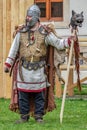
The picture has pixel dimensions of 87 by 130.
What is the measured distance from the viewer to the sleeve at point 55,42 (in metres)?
10.6

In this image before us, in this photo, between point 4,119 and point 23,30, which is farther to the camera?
point 4,119

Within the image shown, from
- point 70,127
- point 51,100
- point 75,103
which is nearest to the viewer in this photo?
point 70,127

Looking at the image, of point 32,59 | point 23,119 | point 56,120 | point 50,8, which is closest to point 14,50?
point 32,59

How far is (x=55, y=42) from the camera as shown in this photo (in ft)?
35.0

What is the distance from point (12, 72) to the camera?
36.6 feet

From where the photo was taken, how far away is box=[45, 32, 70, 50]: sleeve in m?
10.6

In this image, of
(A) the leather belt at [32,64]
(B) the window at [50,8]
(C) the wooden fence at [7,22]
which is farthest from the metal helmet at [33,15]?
(B) the window at [50,8]

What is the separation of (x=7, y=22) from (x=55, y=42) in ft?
12.6

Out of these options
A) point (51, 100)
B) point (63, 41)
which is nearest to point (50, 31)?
point (63, 41)

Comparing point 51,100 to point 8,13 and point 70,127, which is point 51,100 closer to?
point 70,127

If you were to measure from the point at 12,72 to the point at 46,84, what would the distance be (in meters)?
0.59

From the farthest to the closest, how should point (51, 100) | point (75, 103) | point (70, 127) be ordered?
point (75, 103)
point (51, 100)
point (70, 127)

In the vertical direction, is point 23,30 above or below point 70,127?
above

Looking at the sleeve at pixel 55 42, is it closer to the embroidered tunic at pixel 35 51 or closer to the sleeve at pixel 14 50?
the embroidered tunic at pixel 35 51
